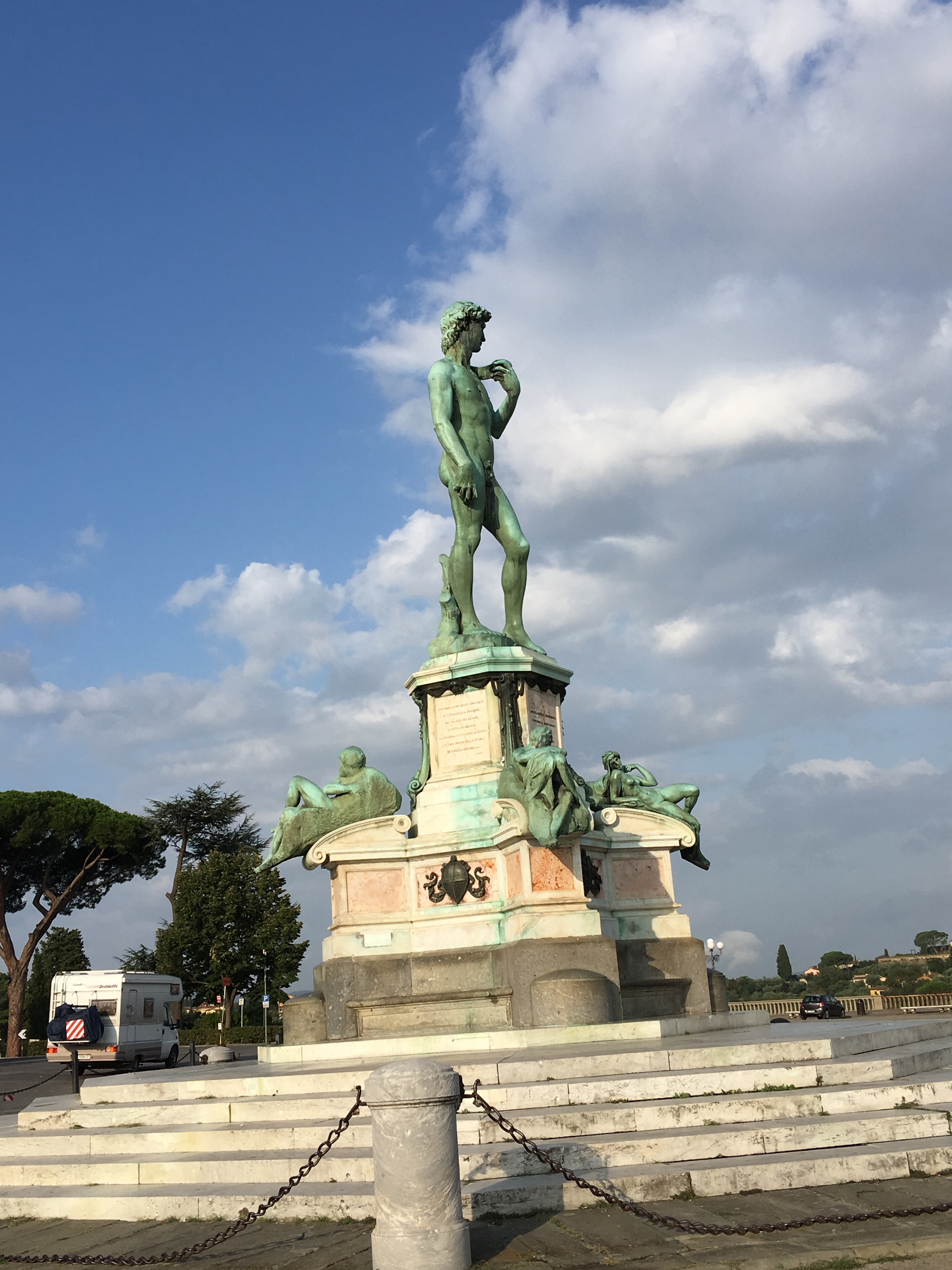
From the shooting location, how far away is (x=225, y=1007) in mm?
40906

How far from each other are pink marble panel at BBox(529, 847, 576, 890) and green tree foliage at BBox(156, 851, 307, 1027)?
3299 cm

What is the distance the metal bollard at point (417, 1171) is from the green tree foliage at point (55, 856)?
4238 cm

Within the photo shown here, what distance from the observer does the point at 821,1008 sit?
3175cm

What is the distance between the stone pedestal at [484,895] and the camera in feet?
38.8

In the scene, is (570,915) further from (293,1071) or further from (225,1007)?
(225,1007)

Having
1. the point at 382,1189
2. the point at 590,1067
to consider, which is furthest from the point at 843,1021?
the point at 382,1189

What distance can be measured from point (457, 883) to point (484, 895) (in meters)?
0.36

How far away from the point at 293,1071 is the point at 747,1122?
4213 millimetres

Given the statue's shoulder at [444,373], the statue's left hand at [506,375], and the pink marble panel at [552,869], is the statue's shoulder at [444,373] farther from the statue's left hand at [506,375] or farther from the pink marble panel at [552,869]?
the pink marble panel at [552,869]

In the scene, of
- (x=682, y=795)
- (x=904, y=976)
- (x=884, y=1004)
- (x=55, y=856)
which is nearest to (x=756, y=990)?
(x=904, y=976)

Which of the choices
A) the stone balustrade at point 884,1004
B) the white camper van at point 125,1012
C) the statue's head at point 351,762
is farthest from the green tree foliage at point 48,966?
the statue's head at point 351,762

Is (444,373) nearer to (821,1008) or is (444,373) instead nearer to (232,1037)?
(821,1008)

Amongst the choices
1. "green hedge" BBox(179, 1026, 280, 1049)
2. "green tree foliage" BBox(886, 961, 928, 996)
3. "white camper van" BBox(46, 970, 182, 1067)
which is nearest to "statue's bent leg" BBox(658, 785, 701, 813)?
"white camper van" BBox(46, 970, 182, 1067)

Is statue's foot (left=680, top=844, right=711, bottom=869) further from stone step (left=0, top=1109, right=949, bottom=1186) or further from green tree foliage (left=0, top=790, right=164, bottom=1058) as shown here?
green tree foliage (left=0, top=790, right=164, bottom=1058)
